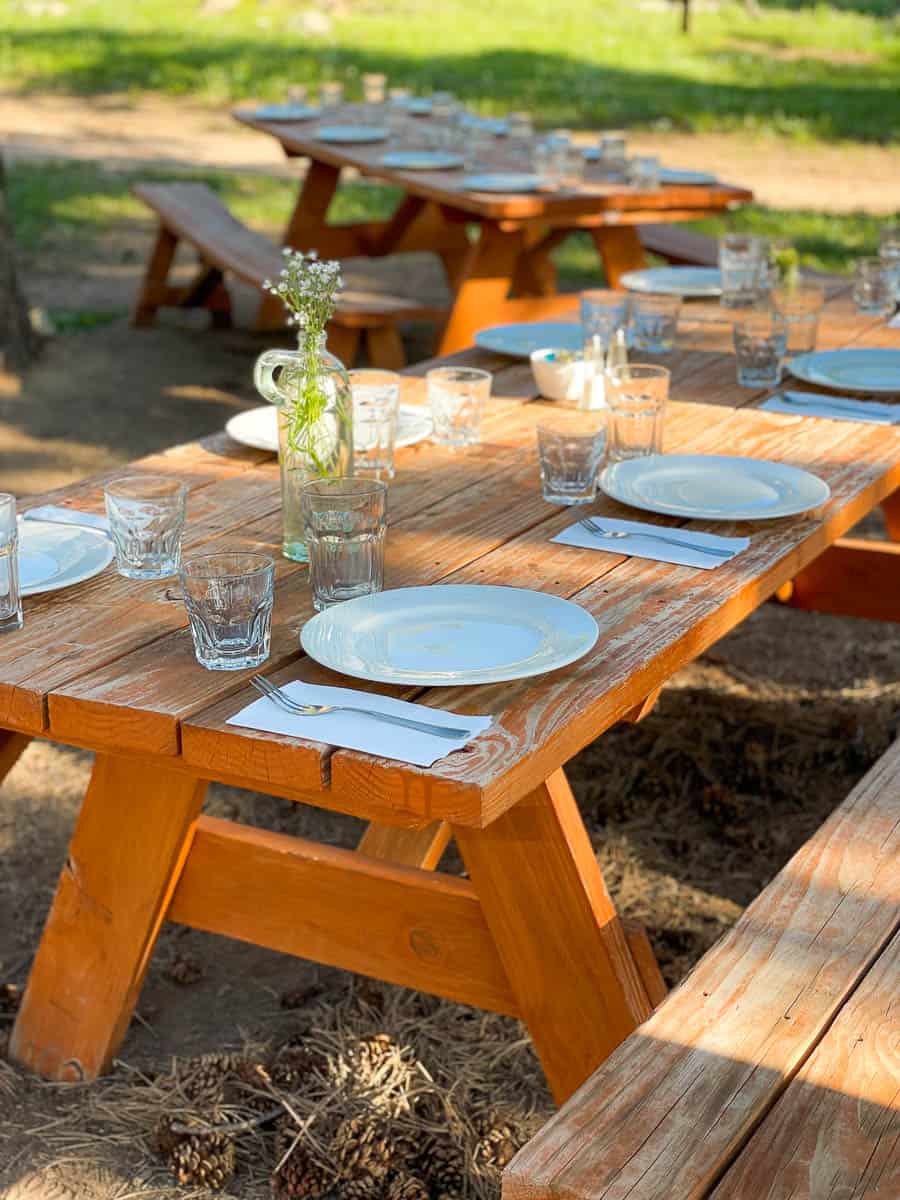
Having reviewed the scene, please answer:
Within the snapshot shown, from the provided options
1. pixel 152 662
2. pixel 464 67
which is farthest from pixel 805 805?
pixel 464 67

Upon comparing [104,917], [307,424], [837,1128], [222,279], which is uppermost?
[307,424]

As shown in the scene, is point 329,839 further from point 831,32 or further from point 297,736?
point 831,32

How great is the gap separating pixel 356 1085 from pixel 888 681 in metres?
2.06

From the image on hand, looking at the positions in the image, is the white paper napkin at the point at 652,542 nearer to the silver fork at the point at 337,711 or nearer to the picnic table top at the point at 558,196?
the silver fork at the point at 337,711

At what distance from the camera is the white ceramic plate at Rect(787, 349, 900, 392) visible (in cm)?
289

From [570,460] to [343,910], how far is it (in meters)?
0.72

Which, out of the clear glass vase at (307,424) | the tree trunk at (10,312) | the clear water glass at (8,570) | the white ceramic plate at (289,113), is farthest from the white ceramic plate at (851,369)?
the white ceramic plate at (289,113)

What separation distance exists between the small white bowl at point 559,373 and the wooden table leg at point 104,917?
101 cm

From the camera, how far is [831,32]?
64.0 feet

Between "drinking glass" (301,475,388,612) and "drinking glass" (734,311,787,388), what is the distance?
1.27m

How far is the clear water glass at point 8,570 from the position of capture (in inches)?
72.8

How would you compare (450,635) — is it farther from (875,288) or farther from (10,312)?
(10,312)

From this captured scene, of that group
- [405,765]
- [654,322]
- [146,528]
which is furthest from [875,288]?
[405,765]

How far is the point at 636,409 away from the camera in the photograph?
2449 millimetres
